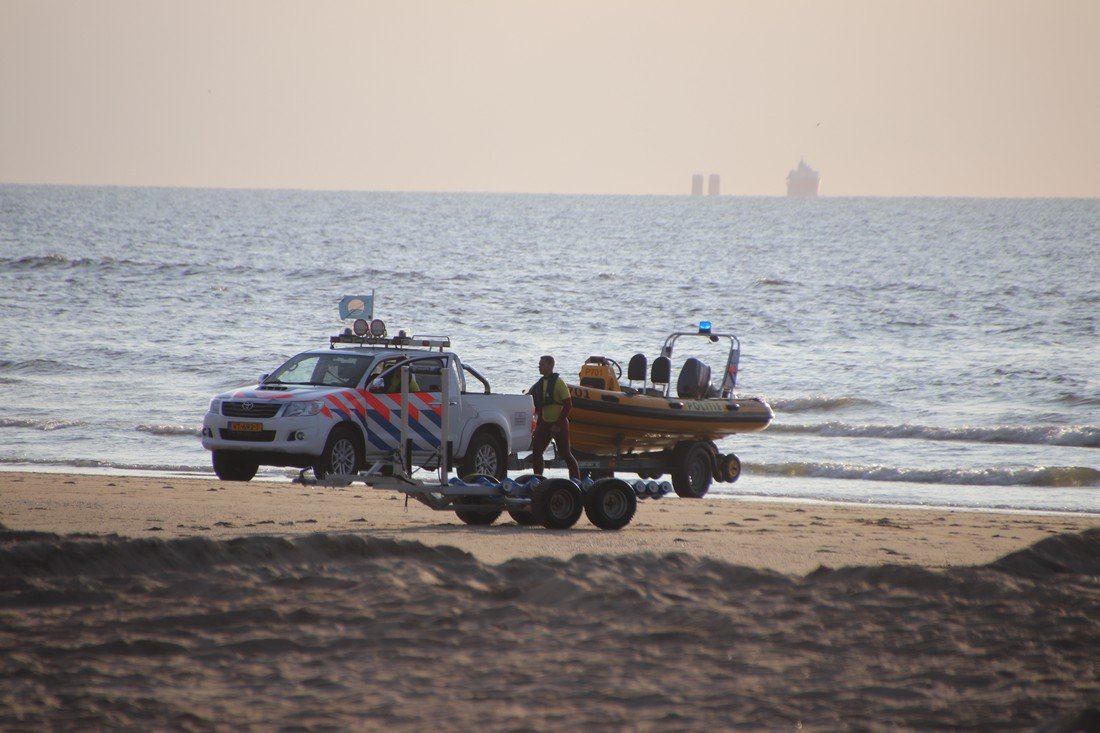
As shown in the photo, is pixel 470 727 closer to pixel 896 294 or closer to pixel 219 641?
pixel 219 641

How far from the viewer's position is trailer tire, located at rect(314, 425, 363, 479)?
1394cm

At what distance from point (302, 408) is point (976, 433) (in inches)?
592

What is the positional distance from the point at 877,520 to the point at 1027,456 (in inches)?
365

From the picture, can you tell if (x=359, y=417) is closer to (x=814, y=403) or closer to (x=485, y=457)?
(x=485, y=457)

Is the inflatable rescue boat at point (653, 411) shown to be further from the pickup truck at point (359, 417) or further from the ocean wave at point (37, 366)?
the ocean wave at point (37, 366)

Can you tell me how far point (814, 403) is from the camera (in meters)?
28.7

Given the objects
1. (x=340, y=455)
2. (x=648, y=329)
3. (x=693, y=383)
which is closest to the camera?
(x=340, y=455)

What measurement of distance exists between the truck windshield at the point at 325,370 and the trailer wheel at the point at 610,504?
3.34m

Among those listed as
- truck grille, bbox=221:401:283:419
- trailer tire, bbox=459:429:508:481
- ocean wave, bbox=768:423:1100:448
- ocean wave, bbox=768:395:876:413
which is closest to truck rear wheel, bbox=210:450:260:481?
truck grille, bbox=221:401:283:419

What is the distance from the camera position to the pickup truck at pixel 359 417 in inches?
550

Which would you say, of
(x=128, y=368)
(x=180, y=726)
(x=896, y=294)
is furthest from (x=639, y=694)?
(x=896, y=294)

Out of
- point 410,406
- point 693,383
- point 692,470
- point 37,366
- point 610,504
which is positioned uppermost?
point 693,383

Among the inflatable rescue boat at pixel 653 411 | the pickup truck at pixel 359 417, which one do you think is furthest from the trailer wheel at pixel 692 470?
the pickup truck at pixel 359 417

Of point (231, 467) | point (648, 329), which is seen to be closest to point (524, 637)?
point (231, 467)
